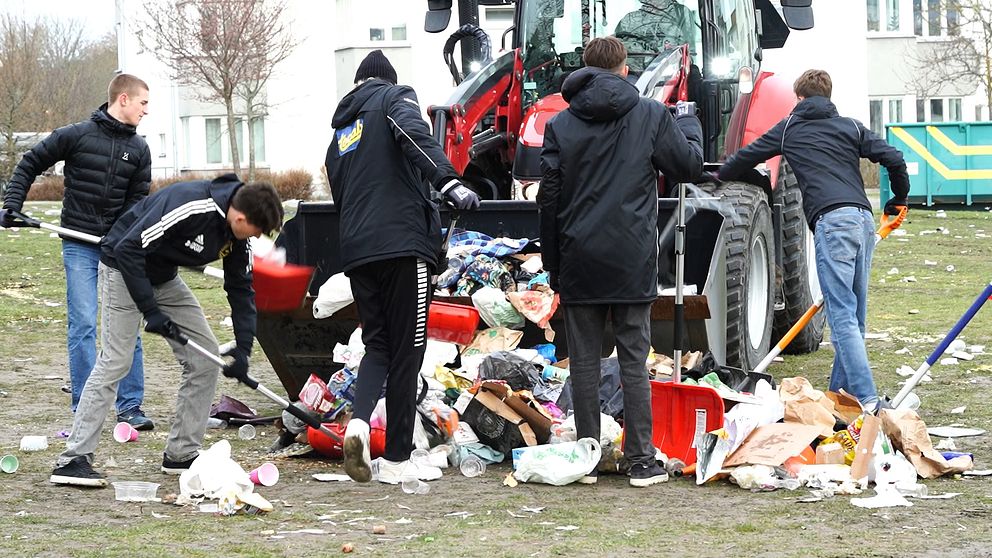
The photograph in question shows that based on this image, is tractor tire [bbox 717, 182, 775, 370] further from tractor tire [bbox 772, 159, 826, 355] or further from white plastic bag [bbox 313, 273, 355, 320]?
white plastic bag [bbox 313, 273, 355, 320]

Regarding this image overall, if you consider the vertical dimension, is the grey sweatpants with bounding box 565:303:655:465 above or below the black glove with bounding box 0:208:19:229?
below

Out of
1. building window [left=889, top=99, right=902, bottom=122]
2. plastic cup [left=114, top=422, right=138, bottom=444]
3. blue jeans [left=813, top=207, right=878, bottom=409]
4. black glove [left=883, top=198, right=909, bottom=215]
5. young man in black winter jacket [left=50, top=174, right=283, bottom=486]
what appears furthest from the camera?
building window [left=889, top=99, right=902, bottom=122]

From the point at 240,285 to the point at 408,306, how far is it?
30.0 inches

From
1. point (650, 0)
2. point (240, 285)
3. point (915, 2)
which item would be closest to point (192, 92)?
point (915, 2)

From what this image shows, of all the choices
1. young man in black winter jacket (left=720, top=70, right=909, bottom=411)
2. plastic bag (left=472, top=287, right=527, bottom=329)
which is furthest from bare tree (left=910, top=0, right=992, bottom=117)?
plastic bag (left=472, top=287, right=527, bottom=329)

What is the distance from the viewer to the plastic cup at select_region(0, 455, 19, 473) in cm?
641

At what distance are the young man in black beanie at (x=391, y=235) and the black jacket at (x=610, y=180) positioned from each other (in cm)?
49

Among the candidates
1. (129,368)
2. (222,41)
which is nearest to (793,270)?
(129,368)

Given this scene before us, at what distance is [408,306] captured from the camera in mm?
6145

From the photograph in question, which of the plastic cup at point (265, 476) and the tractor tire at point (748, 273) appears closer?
the plastic cup at point (265, 476)

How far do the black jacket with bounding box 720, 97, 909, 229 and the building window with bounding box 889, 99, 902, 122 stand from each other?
32768 mm

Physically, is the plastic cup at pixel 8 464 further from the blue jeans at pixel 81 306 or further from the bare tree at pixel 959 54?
the bare tree at pixel 959 54

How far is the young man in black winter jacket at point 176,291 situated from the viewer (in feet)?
19.4

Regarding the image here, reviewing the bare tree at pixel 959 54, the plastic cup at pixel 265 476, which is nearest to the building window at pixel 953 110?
the bare tree at pixel 959 54
